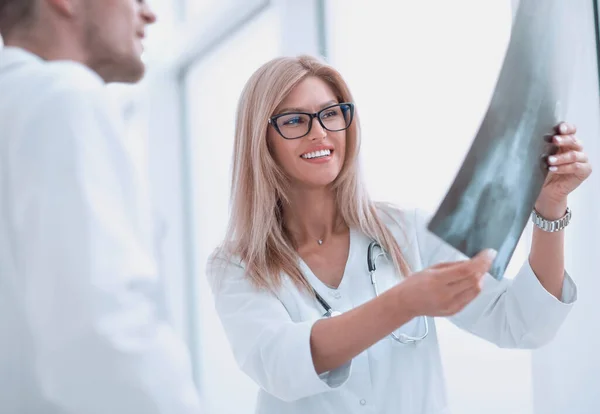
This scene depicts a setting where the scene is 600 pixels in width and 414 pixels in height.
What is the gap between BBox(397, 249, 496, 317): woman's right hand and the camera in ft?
2.35

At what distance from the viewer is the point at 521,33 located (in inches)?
32.8

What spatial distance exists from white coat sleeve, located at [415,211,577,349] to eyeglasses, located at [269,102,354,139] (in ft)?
0.88

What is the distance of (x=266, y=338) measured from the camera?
36.1 inches

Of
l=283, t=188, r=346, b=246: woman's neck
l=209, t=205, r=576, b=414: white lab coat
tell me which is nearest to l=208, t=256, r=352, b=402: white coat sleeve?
l=209, t=205, r=576, b=414: white lab coat

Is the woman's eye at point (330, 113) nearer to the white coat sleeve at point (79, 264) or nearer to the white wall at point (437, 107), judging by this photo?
the white wall at point (437, 107)

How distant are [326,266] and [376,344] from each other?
14 cm

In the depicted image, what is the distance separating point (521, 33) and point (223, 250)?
503 mm

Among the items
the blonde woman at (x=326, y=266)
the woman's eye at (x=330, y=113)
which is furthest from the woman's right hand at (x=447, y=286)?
the woman's eye at (x=330, y=113)

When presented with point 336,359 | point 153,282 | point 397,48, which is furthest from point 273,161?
point 397,48

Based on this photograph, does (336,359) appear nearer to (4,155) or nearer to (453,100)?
(4,155)

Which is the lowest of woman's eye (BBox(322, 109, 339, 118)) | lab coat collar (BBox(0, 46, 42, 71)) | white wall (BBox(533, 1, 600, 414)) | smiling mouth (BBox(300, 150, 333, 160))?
white wall (BBox(533, 1, 600, 414))

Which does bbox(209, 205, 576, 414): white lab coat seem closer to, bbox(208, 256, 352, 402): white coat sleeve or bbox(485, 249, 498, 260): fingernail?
bbox(208, 256, 352, 402): white coat sleeve

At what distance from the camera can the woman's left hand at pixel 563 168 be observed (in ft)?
2.86

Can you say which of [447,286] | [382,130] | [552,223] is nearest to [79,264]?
[447,286]
